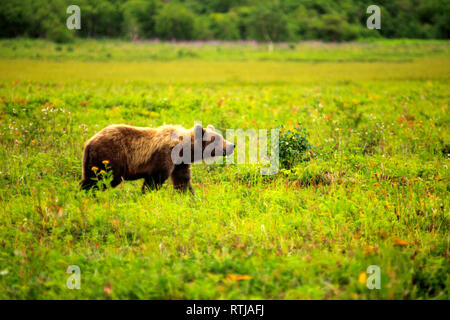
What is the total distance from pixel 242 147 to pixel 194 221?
4.46 m

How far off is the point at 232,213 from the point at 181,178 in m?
1.67

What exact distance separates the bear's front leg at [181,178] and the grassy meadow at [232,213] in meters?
0.26

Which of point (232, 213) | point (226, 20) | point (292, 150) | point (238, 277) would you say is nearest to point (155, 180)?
point (232, 213)

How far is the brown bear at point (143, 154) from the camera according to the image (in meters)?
6.45

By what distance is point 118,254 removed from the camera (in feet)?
14.9

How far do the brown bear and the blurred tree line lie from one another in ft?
58.9

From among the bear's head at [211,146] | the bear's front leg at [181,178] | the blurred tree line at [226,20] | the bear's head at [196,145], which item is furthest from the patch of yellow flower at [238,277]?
the blurred tree line at [226,20]

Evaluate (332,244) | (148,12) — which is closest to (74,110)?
(332,244)

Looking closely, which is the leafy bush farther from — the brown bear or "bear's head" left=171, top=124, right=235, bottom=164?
the brown bear

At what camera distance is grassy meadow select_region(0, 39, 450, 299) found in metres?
3.91

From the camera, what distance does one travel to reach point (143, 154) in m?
6.85

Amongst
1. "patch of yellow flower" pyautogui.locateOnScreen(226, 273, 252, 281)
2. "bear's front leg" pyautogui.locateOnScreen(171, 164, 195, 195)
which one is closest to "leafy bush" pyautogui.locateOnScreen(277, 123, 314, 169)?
"bear's front leg" pyautogui.locateOnScreen(171, 164, 195, 195)

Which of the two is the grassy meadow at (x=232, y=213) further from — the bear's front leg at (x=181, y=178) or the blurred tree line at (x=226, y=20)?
the blurred tree line at (x=226, y=20)
